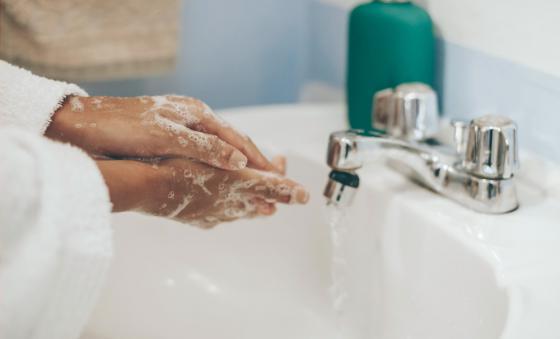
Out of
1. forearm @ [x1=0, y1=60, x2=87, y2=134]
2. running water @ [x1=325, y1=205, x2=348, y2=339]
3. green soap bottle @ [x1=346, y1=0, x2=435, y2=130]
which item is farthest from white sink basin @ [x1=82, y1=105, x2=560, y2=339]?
forearm @ [x1=0, y1=60, x2=87, y2=134]

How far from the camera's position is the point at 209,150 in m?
0.68

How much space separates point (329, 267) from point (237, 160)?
25 centimetres

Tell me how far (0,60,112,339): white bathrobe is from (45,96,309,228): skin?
116 mm

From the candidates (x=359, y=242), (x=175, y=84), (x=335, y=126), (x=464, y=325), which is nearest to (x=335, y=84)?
(x=335, y=126)

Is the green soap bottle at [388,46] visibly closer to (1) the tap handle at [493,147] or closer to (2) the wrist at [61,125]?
(1) the tap handle at [493,147]

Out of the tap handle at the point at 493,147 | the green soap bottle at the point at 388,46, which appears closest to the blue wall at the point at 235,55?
the green soap bottle at the point at 388,46

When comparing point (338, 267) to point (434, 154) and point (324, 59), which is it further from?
point (324, 59)

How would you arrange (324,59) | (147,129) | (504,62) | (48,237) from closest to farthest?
1. (48,237)
2. (147,129)
3. (504,62)
4. (324,59)

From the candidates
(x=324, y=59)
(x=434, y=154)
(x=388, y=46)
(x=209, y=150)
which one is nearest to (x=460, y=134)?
(x=434, y=154)

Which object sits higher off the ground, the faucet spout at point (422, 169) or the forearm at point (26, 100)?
the forearm at point (26, 100)

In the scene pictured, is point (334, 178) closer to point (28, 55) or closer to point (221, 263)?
point (221, 263)

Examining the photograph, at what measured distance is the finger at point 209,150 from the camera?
2.23 ft

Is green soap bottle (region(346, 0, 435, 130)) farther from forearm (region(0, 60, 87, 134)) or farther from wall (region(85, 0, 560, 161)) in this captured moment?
forearm (region(0, 60, 87, 134))

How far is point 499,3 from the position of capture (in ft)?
2.55
